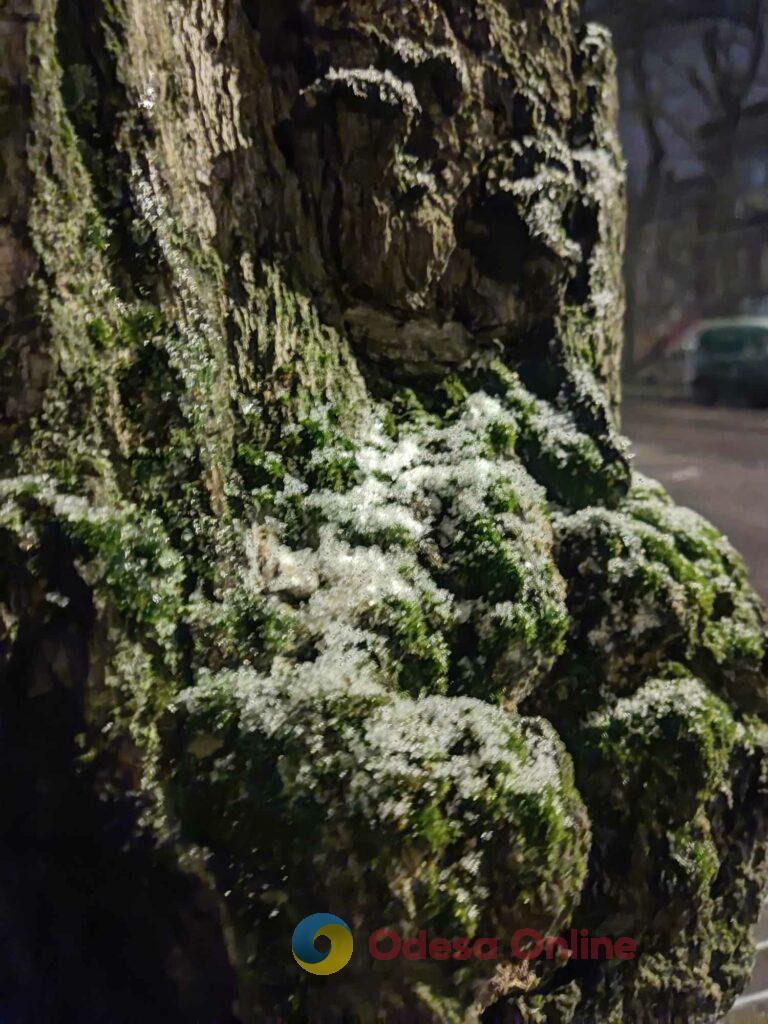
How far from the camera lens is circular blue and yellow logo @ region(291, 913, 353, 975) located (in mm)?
1461

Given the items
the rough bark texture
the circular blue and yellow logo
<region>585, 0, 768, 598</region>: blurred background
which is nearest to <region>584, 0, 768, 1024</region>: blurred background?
<region>585, 0, 768, 598</region>: blurred background

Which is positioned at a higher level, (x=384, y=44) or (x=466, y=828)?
(x=384, y=44)

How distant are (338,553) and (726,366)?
8.59 m

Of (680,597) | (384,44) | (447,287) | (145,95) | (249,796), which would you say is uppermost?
(384,44)

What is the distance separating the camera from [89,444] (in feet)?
5.32

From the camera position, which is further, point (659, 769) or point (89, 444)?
point (659, 769)

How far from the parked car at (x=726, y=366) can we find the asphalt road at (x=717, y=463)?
0.57 m

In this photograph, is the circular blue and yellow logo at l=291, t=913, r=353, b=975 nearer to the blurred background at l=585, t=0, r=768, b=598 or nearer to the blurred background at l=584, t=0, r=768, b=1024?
the blurred background at l=584, t=0, r=768, b=1024

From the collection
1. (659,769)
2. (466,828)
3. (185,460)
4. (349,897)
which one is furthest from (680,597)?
(185,460)

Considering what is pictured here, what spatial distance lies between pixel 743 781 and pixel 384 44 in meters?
2.02

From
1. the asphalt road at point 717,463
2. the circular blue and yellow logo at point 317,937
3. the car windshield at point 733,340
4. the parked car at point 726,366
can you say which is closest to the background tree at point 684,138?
the parked car at point 726,366

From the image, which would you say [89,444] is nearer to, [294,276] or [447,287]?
[294,276]

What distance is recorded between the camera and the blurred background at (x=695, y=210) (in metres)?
9.10

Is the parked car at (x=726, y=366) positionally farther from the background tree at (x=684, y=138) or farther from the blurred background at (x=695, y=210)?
the background tree at (x=684, y=138)
